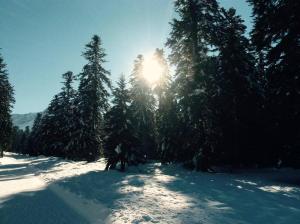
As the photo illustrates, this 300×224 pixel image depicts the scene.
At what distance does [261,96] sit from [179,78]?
6916 mm

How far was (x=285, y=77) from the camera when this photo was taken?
16828mm

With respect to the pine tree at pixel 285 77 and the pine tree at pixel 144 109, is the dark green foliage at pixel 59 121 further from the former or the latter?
the pine tree at pixel 285 77

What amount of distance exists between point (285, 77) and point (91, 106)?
2448 centimetres

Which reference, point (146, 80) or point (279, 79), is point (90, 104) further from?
point (279, 79)

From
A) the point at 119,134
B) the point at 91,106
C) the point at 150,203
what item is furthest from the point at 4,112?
the point at 150,203

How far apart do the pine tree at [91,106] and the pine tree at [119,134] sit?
41.2 feet

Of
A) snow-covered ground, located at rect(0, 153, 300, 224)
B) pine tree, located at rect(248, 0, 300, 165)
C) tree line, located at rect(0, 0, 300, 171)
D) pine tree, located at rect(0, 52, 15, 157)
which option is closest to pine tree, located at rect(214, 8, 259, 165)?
tree line, located at rect(0, 0, 300, 171)

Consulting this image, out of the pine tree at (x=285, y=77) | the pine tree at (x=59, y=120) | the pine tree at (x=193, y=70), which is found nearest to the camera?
the pine tree at (x=285, y=77)

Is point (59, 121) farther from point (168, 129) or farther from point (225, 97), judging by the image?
point (225, 97)

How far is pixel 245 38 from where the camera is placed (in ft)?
83.0

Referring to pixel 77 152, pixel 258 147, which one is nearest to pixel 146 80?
pixel 77 152

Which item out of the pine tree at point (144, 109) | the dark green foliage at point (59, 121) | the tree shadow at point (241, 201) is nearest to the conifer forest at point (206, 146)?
the tree shadow at point (241, 201)

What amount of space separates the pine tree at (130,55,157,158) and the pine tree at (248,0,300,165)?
1958 cm

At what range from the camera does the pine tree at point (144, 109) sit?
36.2 meters
